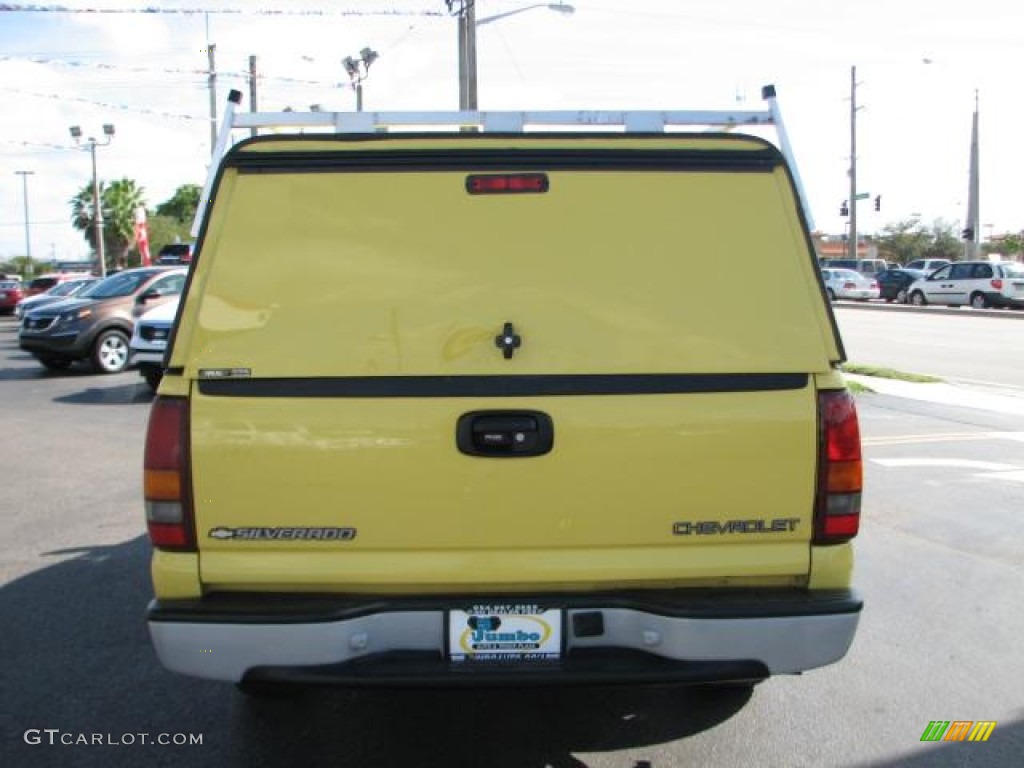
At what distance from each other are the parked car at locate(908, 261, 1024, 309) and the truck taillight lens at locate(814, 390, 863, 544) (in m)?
33.9

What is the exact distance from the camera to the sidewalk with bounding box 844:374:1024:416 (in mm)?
11781

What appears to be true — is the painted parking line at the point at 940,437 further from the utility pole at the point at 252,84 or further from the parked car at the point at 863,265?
the parked car at the point at 863,265

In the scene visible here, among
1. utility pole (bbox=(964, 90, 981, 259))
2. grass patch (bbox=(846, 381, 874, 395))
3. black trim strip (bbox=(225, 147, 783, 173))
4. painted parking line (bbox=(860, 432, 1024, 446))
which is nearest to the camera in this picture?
black trim strip (bbox=(225, 147, 783, 173))

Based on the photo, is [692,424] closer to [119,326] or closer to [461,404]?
[461,404]

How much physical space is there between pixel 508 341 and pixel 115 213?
78493 millimetres

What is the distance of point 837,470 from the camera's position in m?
2.92

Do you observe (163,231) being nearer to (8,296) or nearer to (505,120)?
(8,296)

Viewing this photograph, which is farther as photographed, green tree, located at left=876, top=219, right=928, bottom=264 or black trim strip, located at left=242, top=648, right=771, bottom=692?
green tree, located at left=876, top=219, right=928, bottom=264

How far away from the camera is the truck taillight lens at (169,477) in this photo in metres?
2.83

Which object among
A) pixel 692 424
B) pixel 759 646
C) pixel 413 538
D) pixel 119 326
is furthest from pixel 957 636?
pixel 119 326

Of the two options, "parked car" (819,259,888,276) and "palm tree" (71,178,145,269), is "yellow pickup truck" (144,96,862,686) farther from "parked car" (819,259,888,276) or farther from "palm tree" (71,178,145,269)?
"palm tree" (71,178,145,269)

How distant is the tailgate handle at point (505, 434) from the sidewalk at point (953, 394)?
33.6 ft

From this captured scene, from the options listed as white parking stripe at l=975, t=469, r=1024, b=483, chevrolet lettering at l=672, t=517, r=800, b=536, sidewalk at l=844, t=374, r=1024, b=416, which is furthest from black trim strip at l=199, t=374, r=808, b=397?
sidewalk at l=844, t=374, r=1024, b=416

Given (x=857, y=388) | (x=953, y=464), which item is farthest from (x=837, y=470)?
(x=857, y=388)
